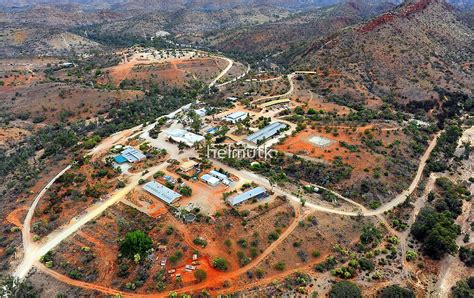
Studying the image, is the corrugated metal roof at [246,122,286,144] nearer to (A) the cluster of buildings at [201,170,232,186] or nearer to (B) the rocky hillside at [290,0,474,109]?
(A) the cluster of buildings at [201,170,232,186]

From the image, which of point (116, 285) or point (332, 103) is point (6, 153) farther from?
point (332, 103)

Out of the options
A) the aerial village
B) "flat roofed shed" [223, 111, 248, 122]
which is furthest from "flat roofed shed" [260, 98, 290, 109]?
"flat roofed shed" [223, 111, 248, 122]

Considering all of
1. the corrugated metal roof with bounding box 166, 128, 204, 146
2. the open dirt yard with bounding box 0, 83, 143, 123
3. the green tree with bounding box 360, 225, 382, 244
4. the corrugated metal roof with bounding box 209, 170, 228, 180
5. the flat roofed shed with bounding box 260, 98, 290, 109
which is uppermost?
the corrugated metal roof with bounding box 209, 170, 228, 180

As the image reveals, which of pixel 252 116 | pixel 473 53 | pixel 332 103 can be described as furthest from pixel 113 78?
pixel 473 53

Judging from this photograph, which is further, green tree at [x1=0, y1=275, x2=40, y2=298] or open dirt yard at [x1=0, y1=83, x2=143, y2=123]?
open dirt yard at [x1=0, y1=83, x2=143, y2=123]

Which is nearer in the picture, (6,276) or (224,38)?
(6,276)

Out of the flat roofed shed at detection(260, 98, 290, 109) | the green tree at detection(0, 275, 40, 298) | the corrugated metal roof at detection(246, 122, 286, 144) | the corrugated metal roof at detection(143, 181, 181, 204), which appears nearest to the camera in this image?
the green tree at detection(0, 275, 40, 298)
